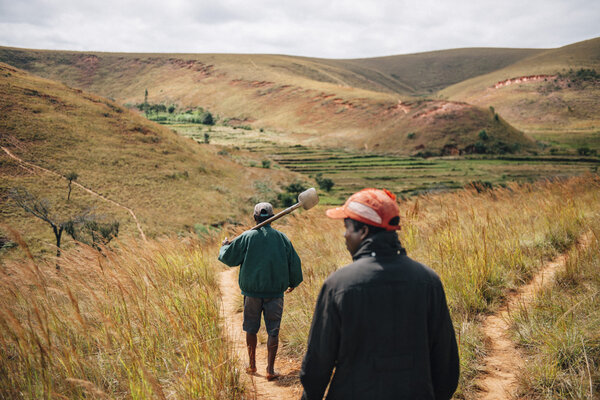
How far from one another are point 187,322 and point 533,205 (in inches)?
300

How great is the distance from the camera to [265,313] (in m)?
4.05

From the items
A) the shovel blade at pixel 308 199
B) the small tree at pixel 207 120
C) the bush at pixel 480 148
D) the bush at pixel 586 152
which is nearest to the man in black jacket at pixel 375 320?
the shovel blade at pixel 308 199

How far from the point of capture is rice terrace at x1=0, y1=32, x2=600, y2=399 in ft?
9.95

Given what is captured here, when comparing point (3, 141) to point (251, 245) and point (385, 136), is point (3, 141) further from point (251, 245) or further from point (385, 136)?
point (385, 136)

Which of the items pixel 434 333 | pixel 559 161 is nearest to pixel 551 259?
pixel 434 333

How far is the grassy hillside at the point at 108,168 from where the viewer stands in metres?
19.0

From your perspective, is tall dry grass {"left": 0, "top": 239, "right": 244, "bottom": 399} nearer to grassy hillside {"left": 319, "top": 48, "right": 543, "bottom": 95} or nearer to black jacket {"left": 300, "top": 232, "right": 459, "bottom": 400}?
black jacket {"left": 300, "top": 232, "right": 459, "bottom": 400}

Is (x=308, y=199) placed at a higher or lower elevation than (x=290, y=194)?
higher

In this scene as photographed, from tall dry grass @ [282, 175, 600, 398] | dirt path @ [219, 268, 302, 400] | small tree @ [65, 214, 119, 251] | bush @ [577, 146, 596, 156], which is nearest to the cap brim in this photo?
dirt path @ [219, 268, 302, 400]

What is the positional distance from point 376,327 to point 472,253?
144 inches

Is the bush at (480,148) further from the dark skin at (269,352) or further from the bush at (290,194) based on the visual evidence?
the dark skin at (269,352)

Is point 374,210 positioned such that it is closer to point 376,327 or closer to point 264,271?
point 376,327

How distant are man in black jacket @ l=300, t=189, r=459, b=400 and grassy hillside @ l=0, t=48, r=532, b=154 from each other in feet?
147

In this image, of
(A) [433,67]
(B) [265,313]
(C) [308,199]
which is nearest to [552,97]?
(C) [308,199]
